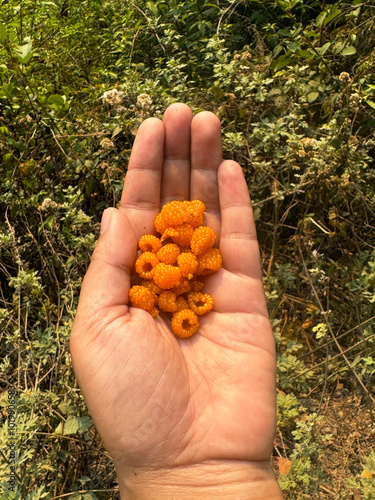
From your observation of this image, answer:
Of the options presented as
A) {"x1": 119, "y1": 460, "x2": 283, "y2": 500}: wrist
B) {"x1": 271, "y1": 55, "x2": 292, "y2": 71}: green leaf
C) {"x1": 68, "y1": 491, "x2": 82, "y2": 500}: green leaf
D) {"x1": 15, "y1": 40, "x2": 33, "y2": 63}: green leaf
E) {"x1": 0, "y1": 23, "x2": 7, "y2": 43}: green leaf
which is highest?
{"x1": 0, "y1": 23, "x2": 7, "y2": 43}: green leaf

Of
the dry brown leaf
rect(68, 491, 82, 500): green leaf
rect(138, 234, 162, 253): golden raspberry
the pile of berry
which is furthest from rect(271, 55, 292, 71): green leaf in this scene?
rect(68, 491, 82, 500): green leaf

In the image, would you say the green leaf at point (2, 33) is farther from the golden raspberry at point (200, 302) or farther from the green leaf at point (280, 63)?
the golden raspberry at point (200, 302)

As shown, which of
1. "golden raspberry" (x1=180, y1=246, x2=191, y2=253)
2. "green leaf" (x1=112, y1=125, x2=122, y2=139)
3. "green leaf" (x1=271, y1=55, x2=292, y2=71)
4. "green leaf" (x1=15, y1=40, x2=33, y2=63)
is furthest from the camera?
"green leaf" (x1=271, y1=55, x2=292, y2=71)

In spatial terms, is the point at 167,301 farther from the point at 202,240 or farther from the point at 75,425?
the point at 75,425

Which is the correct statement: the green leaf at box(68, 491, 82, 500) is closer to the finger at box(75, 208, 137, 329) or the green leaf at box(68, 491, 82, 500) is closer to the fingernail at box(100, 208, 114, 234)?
the finger at box(75, 208, 137, 329)

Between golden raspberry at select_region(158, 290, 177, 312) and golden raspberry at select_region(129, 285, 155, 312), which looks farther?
golden raspberry at select_region(158, 290, 177, 312)

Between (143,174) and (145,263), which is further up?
(143,174)

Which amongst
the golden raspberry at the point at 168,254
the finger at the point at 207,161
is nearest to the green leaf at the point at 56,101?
the finger at the point at 207,161

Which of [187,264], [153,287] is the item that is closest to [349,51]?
[187,264]
